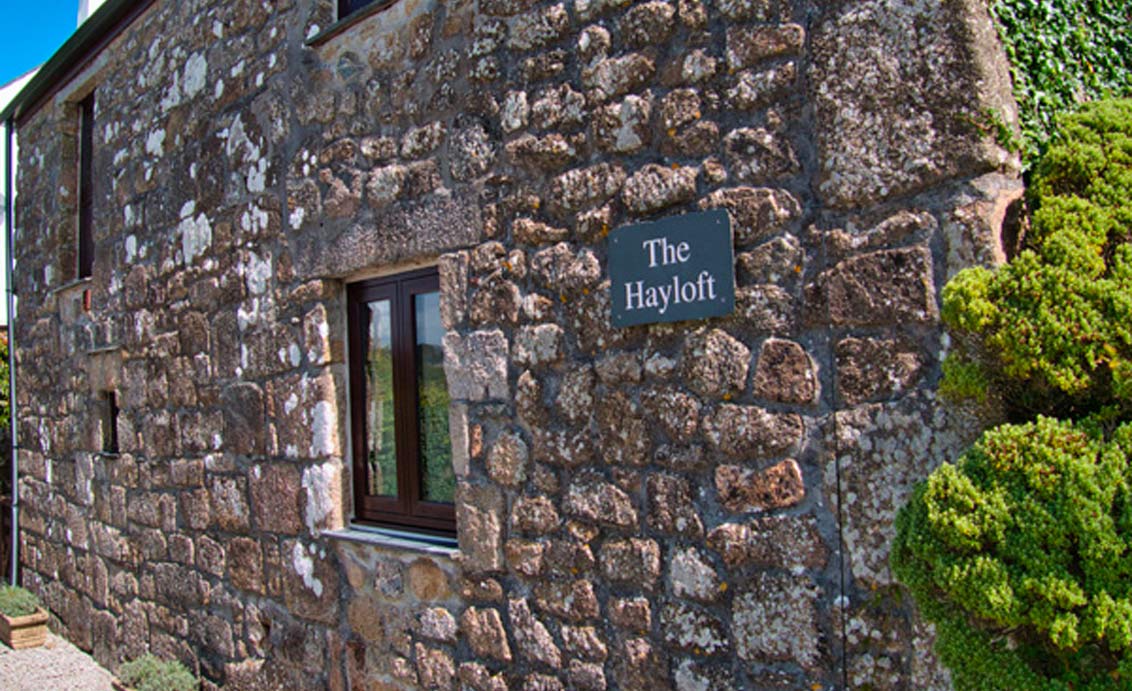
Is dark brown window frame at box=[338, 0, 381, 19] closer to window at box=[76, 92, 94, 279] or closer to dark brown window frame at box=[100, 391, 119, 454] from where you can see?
dark brown window frame at box=[100, 391, 119, 454]

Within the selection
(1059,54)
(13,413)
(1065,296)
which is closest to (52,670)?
(13,413)

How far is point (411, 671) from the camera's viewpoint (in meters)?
3.72

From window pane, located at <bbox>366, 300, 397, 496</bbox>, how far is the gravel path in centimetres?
279

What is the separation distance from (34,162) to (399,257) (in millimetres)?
5286

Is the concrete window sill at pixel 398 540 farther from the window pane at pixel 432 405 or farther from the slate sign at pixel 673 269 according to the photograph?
the slate sign at pixel 673 269

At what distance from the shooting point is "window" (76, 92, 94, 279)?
695 centimetres

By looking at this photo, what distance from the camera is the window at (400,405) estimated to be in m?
3.87

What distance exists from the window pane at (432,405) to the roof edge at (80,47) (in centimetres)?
312

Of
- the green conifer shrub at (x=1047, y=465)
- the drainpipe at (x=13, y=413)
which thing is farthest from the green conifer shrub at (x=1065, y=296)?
the drainpipe at (x=13, y=413)

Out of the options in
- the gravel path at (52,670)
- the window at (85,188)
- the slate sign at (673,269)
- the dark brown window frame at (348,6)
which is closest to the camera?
the slate sign at (673,269)

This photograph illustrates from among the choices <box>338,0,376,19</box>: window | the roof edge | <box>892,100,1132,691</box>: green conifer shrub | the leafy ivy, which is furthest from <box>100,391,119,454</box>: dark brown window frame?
the leafy ivy

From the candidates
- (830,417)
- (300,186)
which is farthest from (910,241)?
(300,186)

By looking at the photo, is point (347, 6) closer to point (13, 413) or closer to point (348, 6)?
point (348, 6)

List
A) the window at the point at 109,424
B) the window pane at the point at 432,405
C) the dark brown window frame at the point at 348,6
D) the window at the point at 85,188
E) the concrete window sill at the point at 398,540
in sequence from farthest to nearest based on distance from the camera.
Answer: the window at the point at 85,188
the window at the point at 109,424
the dark brown window frame at the point at 348,6
the window pane at the point at 432,405
the concrete window sill at the point at 398,540
